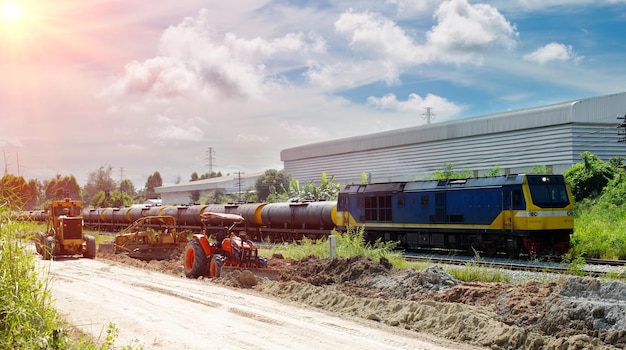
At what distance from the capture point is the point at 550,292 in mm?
12445

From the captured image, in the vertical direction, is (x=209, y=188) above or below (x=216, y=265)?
above

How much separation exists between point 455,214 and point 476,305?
13064 mm

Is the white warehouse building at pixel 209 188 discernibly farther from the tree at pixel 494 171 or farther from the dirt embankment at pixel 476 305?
the dirt embankment at pixel 476 305

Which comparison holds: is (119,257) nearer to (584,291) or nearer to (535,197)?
(535,197)

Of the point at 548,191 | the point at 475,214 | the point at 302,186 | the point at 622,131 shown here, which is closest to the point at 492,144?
the point at 622,131

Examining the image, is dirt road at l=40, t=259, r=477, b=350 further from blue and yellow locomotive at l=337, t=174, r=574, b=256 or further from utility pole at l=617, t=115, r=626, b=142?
utility pole at l=617, t=115, r=626, b=142

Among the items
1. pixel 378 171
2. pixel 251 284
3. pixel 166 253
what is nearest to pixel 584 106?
pixel 378 171

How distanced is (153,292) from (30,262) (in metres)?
6.82

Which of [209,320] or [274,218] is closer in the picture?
[209,320]

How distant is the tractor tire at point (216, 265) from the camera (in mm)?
18484

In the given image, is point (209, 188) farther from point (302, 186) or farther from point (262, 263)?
point (262, 263)

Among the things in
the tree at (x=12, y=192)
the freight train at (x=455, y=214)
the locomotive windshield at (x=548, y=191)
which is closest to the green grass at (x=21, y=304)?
the tree at (x=12, y=192)

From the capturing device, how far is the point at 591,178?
4434 centimetres

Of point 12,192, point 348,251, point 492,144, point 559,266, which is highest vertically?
point 492,144
